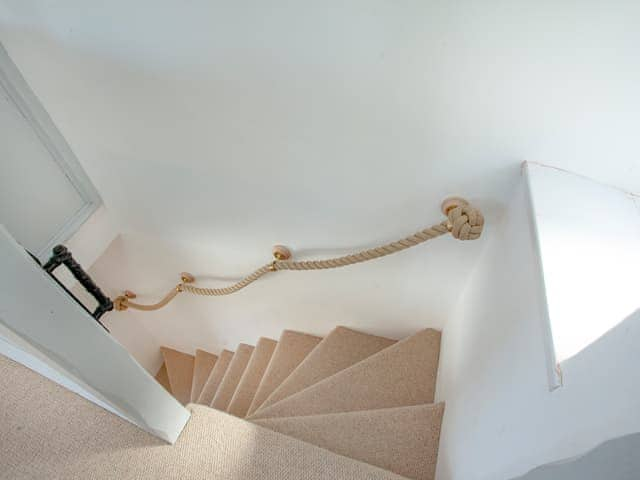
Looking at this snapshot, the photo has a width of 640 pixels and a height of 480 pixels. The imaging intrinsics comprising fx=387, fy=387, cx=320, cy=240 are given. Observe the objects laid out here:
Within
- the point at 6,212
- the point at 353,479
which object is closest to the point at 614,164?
the point at 353,479

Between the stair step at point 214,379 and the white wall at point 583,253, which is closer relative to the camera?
the white wall at point 583,253

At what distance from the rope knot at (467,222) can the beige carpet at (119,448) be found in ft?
2.53

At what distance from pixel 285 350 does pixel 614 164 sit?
183 cm

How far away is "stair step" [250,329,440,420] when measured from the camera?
1.71m

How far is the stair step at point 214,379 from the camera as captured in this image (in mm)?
2490

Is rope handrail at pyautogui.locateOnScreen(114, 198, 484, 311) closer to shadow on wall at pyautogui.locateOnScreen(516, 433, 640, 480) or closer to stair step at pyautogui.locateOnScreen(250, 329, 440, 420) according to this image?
stair step at pyautogui.locateOnScreen(250, 329, 440, 420)

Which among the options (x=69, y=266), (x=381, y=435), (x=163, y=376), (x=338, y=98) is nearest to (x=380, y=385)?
(x=381, y=435)

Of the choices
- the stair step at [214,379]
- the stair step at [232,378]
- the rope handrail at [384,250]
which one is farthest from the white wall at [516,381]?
the stair step at [214,379]

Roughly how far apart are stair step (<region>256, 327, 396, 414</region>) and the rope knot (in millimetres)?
1121

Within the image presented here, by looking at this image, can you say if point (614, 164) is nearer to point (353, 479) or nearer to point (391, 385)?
point (353, 479)

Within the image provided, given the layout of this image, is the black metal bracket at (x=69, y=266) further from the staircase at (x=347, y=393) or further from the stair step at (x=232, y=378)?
the stair step at (x=232, y=378)

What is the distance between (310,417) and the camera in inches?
59.0

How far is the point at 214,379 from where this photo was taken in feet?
8.72

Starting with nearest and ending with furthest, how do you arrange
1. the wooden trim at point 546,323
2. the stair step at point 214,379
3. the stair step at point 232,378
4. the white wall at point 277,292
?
the wooden trim at point 546,323 < the white wall at point 277,292 < the stair step at point 232,378 < the stair step at point 214,379
